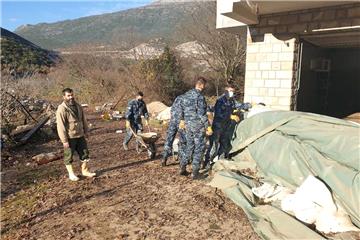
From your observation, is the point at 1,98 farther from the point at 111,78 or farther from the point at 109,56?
the point at 109,56

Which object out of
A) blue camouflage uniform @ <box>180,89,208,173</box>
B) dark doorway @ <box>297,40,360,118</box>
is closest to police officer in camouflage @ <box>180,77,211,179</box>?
blue camouflage uniform @ <box>180,89,208,173</box>

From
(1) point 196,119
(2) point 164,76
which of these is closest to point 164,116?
(2) point 164,76

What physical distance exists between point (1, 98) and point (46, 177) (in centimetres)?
526

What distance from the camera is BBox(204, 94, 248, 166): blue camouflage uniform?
7.46 meters

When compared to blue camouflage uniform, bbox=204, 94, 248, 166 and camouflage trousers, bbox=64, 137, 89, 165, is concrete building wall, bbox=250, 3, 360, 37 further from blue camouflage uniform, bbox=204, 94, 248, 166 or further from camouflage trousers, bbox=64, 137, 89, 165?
camouflage trousers, bbox=64, 137, 89, 165

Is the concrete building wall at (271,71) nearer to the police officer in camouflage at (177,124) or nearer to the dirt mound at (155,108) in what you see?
the police officer in camouflage at (177,124)

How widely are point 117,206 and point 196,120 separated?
210 centimetres

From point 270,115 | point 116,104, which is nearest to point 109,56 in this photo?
point 116,104

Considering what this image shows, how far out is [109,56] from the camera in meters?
26.8

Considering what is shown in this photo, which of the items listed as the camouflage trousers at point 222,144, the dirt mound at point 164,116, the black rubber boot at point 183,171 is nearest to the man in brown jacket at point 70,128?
the black rubber boot at point 183,171

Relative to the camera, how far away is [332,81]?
1145 centimetres

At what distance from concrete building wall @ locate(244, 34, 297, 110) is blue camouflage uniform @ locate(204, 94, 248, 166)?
1793mm

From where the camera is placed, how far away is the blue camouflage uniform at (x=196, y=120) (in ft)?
21.7

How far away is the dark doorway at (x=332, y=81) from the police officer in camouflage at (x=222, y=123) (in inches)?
115
